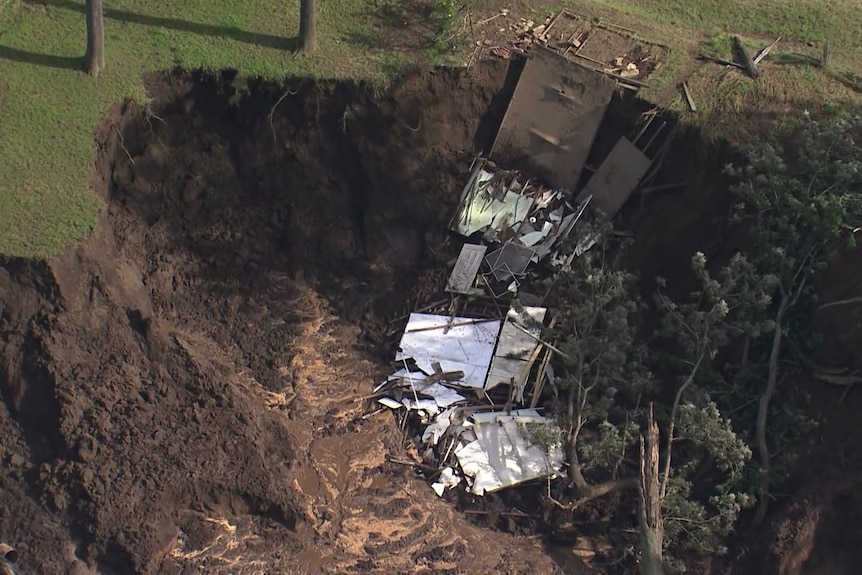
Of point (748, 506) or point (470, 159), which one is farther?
point (470, 159)

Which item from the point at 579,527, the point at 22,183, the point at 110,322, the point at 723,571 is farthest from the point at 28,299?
the point at 723,571

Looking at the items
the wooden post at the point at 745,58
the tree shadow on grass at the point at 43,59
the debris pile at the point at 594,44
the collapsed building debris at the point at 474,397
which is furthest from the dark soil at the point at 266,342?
the wooden post at the point at 745,58

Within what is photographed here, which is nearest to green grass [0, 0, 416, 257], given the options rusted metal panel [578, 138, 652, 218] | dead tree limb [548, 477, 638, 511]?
rusted metal panel [578, 138, 652, 218]

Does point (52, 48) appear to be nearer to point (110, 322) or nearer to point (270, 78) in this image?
point (270, 78)

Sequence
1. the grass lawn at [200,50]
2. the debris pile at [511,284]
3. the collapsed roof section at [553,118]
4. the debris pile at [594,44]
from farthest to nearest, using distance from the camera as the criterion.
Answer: the debris pile at [594,44]
the collapsed roof section at [553,118]
the grass lawn at [200,50]
the debris pile at [511,284]

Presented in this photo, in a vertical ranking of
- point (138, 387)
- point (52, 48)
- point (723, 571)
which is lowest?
point (138, 387)

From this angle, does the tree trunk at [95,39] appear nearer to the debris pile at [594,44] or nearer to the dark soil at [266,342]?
the dark soil at [266,342]
